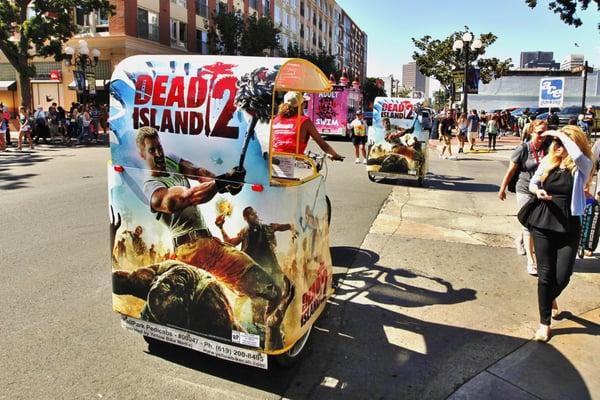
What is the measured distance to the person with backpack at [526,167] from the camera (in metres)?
5.55

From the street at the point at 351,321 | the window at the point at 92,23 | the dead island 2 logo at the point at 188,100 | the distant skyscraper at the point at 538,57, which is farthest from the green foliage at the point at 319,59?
the distant skyscraper at the point at 538,57

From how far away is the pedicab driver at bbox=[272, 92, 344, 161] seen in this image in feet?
15.1

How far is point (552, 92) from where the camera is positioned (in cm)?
1786

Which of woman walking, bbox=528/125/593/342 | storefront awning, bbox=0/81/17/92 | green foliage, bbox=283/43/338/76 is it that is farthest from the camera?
green foliage, bbox=283/43/338/76

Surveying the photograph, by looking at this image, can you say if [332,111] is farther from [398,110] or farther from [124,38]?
[398,110]

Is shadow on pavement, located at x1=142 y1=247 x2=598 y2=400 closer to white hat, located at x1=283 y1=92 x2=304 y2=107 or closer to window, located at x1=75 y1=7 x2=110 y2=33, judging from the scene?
white hat, located at x1=283 y1=92 x2=304 y2=107

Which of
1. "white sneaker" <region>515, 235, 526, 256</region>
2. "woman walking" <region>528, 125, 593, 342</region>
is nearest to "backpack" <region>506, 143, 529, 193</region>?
"white sneaker" <region>515, 235, 526, 256</region>

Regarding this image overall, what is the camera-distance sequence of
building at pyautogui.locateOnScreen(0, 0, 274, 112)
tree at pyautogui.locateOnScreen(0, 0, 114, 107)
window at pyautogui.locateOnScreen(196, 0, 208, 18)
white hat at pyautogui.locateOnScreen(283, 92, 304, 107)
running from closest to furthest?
white hat at pyautogui.locateOnScreen(283, 92, 304, 107) → tree at pyautogui.locateOnScreen(0, 0, 114, 107) → building at pyautogui.locateOnScreen(0, 0, 274, 112) → window at pyautogui.locateOnScreen(196, 0, 208, 18)

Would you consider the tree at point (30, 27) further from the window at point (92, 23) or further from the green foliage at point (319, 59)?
the green foliage at point (319, 59)

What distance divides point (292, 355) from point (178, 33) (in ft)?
118

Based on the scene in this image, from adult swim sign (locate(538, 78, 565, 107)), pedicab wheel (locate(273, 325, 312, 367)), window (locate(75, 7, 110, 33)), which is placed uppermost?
window (locate(75, 7, 110, 33))

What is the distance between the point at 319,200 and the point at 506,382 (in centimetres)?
178

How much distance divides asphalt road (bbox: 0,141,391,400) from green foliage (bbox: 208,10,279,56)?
32.0 m

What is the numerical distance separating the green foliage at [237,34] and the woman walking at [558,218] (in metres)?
36.8
